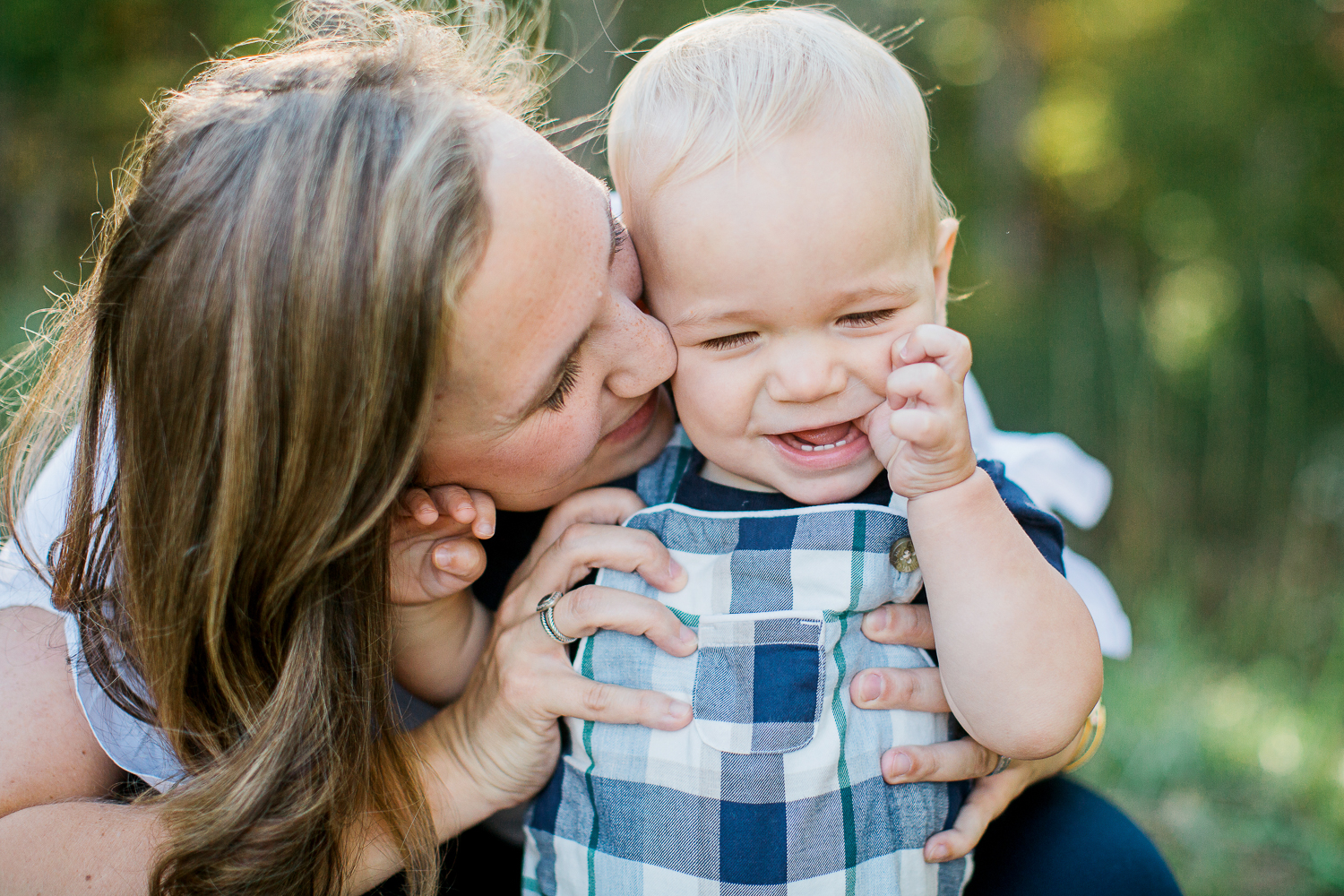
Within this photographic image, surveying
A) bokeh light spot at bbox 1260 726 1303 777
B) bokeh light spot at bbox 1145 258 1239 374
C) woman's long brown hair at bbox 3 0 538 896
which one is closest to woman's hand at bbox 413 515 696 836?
woman's long brown hair at bbox 3 0 538 896

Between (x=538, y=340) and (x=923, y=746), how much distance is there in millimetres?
867

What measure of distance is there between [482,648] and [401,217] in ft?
3.02

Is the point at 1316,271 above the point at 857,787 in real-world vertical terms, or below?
below

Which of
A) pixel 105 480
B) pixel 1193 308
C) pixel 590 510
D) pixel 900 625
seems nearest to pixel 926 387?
pixel 900 625

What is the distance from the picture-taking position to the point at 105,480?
151 cm

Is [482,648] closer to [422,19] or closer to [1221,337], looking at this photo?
[422,19]

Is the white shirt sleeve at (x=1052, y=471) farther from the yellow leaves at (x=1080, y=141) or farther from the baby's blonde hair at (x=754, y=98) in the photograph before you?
the yellow leaves at (x=1080, y=141)

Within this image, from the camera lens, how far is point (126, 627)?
1.46 metres

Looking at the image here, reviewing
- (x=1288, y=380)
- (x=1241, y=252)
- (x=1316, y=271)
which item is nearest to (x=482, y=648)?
(x=1316, y=271)

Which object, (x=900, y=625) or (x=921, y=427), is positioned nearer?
(x=921, y=427)

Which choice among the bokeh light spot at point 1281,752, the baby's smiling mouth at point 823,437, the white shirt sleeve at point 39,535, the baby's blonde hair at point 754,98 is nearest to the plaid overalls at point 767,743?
the baby's smiling mouth at point 823,437

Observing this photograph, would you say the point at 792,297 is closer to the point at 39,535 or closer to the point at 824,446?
the point at 824,446

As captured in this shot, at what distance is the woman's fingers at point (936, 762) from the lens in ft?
4.61

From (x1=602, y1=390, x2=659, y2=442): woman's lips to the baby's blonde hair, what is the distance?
36 cm
